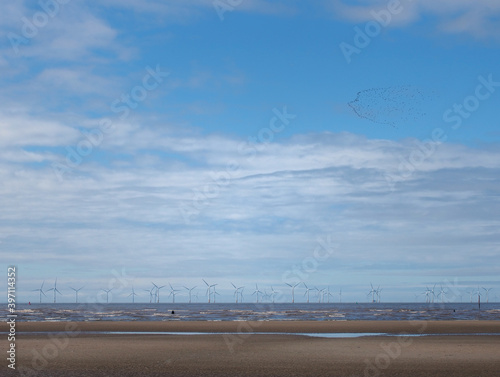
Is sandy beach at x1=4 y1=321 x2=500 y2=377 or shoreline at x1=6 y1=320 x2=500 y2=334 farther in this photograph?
shoreline at x1=6 y1=320 x2=500 y2=334

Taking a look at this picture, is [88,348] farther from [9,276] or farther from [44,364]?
[9,276]

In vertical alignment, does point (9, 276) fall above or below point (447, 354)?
above

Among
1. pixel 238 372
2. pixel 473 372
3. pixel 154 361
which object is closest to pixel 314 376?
pixel 238 372

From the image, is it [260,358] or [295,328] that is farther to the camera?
[295,328]

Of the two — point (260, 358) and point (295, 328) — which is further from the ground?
point (260, 358)

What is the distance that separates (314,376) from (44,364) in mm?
14381

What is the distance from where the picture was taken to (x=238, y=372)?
28062 mm

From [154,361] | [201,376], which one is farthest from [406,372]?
[154,361]

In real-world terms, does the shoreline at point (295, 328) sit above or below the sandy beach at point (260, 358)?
below

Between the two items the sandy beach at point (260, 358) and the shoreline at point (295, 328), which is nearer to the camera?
the sandy beach at point (260, 358)

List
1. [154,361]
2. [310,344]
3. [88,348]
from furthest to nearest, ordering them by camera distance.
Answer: [310,344]
[88,348]
[154,361]

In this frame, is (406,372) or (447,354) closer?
(406,372)

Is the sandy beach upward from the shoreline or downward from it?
upward

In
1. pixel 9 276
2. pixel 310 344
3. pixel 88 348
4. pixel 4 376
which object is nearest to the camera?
pixel 4 376
